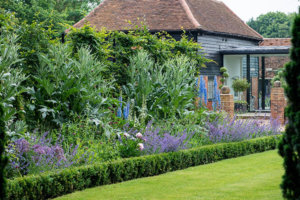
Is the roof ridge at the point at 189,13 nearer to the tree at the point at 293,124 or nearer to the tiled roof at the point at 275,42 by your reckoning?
the tiled roof at the point at 275,42

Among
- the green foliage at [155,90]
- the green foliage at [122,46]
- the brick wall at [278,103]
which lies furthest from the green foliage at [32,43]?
the brick wall at [278,103]

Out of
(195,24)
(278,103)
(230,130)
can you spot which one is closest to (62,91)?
(230,130)

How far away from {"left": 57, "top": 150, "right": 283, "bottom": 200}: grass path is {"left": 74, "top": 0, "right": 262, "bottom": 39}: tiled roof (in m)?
15.5

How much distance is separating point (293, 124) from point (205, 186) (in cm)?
405

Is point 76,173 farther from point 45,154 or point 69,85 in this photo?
point 69,85

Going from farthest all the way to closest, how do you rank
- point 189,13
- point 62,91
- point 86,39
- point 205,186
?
point 189,13 → point 86,39 → point 62,91 → point 205,186

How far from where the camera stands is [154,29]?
2438 centimetres

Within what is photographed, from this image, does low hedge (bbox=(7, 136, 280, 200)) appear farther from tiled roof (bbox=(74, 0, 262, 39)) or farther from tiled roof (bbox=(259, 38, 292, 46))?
tiled roof (bbox=(259, 38, 292, 46))

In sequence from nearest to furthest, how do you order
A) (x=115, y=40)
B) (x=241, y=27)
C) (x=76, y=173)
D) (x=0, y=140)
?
(x=0, y=140)
(x=76, y=173)
(x=115, y=40)
(x=241, y=27)

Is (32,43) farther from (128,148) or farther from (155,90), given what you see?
(155,90)

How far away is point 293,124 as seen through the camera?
11.3ft

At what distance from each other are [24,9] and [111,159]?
2618 centimetres

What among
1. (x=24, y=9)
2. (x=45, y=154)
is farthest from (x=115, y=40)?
(x=24, y=9)

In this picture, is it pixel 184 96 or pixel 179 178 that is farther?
pixel 184 96
